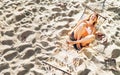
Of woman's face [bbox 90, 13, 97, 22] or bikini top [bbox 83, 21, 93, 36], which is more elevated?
woman's face [bbox 90, 13, 97, 22]

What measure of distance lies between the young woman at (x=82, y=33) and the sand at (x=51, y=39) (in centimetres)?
7

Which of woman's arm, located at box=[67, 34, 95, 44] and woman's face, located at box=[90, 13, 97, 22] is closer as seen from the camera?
woman's arm, located at box=[67, 34, 95, 44]

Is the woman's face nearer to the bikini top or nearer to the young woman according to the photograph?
the young woman

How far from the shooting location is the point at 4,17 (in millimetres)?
3062

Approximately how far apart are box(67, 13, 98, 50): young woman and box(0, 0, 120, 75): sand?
0.22ft

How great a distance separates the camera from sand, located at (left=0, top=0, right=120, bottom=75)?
243 cm

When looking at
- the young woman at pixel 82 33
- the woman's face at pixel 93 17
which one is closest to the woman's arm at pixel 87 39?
the young woman at pixel 82 33

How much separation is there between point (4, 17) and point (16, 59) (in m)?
0.74

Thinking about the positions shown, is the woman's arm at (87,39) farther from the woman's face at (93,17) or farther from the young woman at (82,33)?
the woman's face at (93,17)

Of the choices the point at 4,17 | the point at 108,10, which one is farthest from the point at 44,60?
the point at 108,10

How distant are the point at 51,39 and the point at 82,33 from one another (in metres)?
0.35

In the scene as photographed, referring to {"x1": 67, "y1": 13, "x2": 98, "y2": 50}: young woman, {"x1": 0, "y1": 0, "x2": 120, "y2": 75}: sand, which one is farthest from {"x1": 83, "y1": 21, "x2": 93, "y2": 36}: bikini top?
{"x1": 0, "y1": 0, "x2": 120, "y2": 75}: sand

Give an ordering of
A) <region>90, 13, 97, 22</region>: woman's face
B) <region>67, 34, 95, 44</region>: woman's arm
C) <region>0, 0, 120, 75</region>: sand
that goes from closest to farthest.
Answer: <region>0, 0, 120, 75</region>: sand
<region>67, 34, 95, 44</region>: woman's arm
<region>90, 13, 97, 22</region>: woman's face

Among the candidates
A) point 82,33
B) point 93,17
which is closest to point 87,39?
point 82,33
